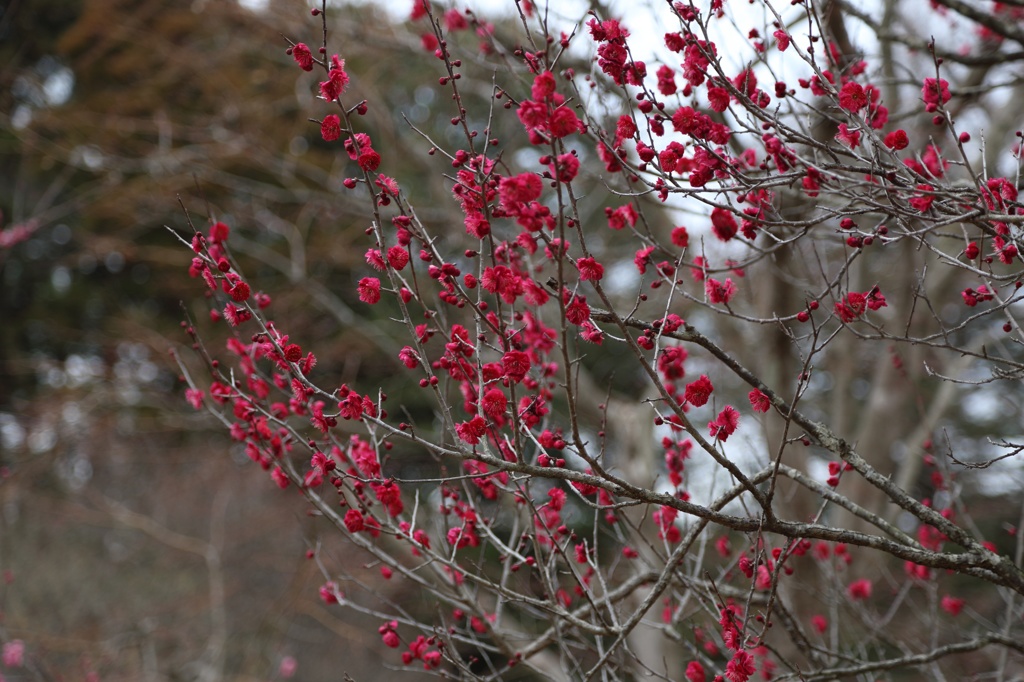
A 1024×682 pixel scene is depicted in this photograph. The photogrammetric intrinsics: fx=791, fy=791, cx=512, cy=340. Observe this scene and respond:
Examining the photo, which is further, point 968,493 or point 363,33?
point 968,493

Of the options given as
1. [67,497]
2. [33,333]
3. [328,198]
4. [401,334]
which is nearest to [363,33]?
[328,198]

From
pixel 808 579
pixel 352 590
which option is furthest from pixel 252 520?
pixel 808 579

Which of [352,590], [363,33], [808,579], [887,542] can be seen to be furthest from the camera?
[352,590]

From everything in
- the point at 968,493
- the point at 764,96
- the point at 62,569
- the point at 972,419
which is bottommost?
the point at 62,569

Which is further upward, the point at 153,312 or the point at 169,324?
the point at 153,312

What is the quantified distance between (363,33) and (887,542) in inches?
269

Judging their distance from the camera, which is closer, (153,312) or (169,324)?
(169,324)

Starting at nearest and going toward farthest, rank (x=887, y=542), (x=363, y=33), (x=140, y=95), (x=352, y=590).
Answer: (x=887, y=542) < (x=363, y=33) < (x=352, y=590) < (x=140, y=95)

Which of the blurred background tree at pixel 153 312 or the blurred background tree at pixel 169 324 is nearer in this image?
the blurred background tree at pixel 169 324

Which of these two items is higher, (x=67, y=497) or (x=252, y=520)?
(x=252, y=520)

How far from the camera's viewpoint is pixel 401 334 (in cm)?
848

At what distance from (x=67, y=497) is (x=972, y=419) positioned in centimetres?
1192

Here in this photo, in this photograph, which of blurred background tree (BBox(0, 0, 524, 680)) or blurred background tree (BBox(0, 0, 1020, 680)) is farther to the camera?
blurred background tree (BBox(0, 0, 524, 680))

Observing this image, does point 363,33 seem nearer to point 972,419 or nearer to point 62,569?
point 62,569
